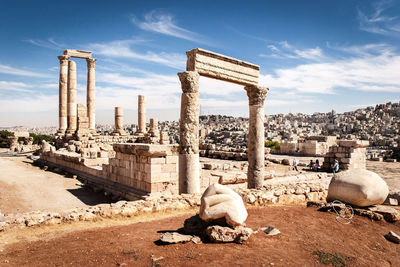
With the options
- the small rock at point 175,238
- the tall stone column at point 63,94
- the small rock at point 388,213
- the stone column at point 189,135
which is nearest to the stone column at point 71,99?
the tall stone column at point 63,94

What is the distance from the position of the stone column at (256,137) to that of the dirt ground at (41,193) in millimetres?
5527

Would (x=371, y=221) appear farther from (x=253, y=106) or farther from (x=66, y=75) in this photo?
(x=66, y=75)

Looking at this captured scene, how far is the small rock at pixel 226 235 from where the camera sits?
16.0ft

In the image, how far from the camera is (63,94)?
2597cm

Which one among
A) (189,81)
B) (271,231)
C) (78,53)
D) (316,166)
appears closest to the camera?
(271,231)

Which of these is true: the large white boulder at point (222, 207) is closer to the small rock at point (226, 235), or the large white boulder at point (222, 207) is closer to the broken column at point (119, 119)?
the small rock at point (226, 235)

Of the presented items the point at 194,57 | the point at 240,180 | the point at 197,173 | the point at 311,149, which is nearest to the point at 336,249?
the point at 197,173

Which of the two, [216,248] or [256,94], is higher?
[256,94]

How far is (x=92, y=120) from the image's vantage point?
2756 cm

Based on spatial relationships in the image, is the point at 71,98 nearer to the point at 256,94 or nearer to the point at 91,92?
the point at 91,92

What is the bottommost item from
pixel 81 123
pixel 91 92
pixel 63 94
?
pixel 81 123

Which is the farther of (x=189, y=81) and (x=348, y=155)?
(x=348, y=155)

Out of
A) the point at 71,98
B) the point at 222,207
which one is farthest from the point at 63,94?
the point at 222,207

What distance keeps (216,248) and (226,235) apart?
319 mm
